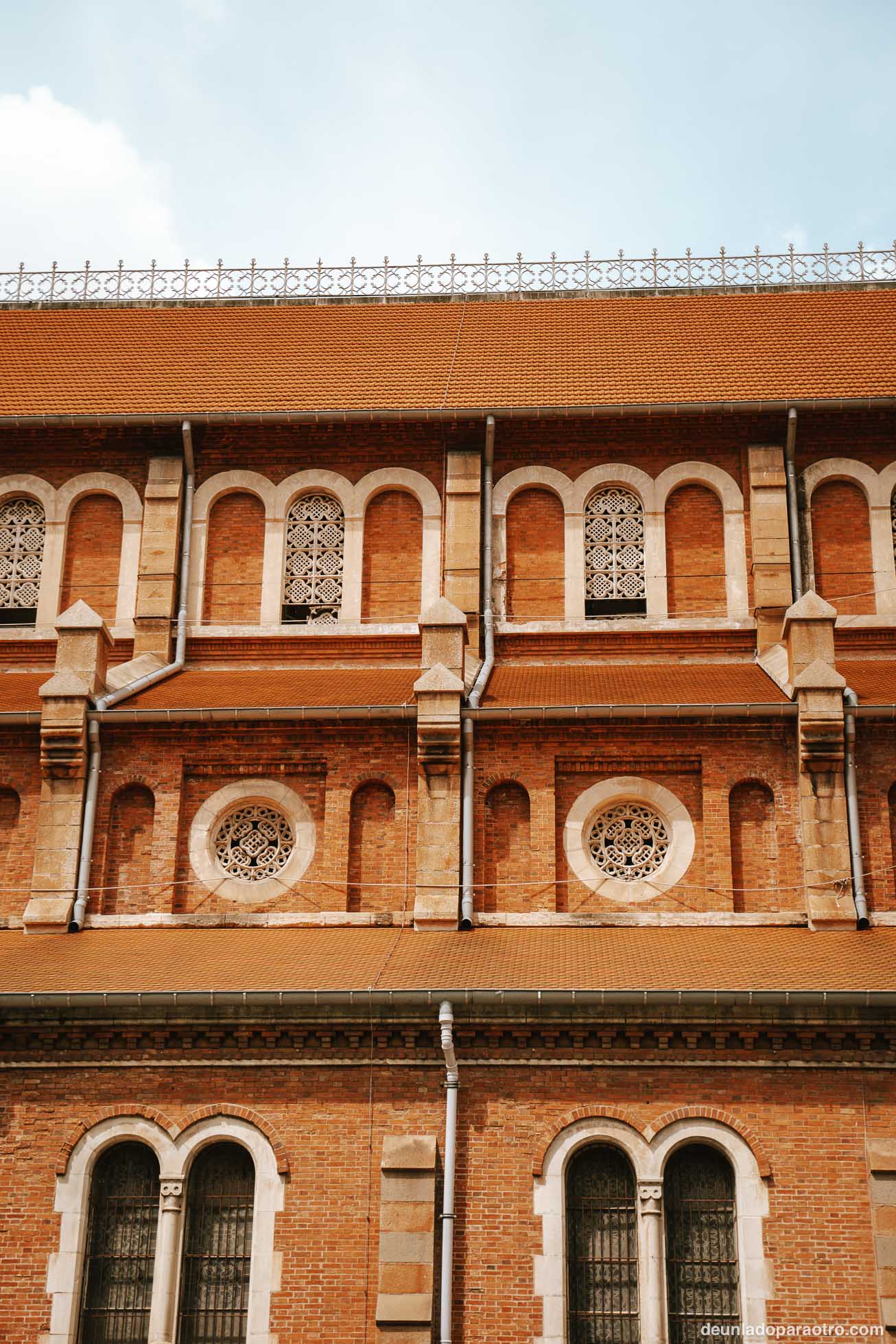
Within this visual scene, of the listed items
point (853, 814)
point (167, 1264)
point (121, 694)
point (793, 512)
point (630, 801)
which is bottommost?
point (167, 1264)

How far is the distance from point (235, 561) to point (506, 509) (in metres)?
4.22

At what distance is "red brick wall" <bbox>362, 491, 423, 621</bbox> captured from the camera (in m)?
25.2

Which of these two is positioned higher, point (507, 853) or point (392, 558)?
point (392, 558)

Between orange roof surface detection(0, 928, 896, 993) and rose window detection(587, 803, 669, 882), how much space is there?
97 cm

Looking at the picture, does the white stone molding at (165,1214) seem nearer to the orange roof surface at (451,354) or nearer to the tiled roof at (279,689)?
the tiled roof at (279,689)

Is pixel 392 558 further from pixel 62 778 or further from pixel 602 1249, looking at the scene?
pixel 602 1249

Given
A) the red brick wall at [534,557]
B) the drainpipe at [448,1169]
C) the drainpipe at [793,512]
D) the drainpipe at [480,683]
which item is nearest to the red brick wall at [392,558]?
the drainpipe at [480,683]

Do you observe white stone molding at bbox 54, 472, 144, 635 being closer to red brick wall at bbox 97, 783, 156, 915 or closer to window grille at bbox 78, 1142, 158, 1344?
red brick wall at bbox 97, 783, 156, 915

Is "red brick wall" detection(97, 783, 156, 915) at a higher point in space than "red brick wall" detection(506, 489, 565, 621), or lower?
lower

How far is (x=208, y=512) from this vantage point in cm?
2586

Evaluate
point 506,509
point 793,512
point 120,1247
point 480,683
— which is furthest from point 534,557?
point 120,1247

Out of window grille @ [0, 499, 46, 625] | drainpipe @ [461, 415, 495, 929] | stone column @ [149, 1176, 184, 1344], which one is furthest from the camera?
window grille @ [0, 499, 46, 625]

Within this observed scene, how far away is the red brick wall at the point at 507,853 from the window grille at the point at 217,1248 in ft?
14.4

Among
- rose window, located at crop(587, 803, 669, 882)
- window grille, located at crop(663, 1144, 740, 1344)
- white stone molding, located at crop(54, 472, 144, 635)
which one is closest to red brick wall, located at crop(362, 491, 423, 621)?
white stone molding, located at crop(54, 472, 144, 635)
